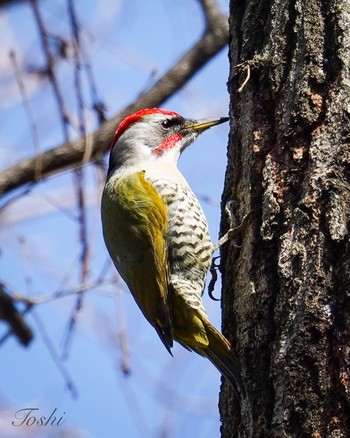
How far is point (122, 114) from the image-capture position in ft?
18.5

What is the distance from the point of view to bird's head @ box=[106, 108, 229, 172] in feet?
16.0

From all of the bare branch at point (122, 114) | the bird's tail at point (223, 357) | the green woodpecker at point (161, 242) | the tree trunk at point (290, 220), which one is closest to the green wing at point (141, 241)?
the green woodpecker at point (161, 242)

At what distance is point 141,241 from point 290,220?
1.45 m

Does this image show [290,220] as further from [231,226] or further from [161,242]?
[161,242]

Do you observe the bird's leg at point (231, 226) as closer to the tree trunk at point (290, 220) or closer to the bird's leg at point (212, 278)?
the tree trunk at point (290, 220)

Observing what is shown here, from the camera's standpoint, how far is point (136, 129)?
4953 mm

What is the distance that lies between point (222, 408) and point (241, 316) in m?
0.37

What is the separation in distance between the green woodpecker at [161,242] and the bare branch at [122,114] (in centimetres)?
62

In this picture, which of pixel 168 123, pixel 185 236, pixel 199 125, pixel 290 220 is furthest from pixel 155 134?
pixel 290 220

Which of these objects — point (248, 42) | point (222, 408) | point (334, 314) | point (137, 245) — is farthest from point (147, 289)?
point (334, 314)

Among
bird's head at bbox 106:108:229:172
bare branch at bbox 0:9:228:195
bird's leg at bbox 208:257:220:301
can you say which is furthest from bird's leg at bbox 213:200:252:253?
bare branch at bbox 0:9:228:195

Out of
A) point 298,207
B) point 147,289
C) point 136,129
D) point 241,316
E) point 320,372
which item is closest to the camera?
point 320,372

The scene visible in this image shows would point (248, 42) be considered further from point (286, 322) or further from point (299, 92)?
point (286, 322)

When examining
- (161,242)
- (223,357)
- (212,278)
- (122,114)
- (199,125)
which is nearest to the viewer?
(223,357)
